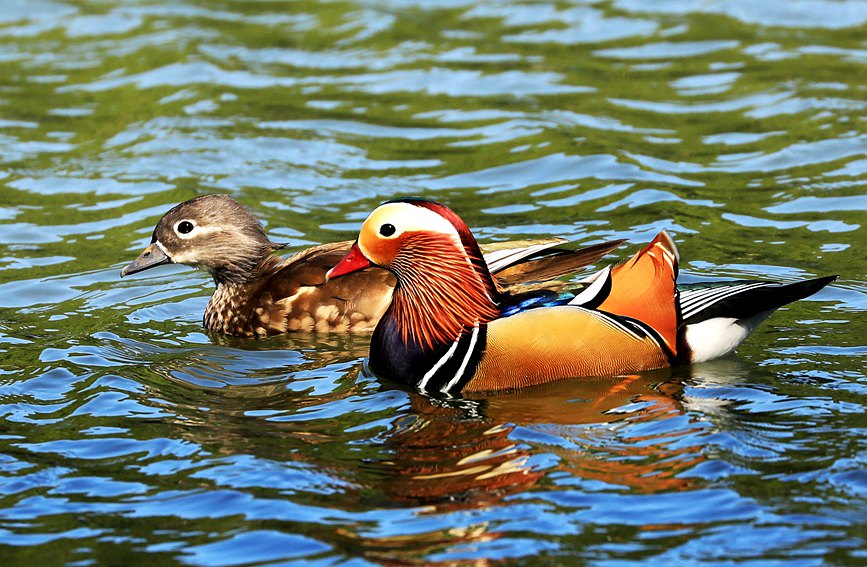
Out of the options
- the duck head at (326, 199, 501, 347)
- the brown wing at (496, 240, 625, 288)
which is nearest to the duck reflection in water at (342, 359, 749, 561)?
the duck head at (326, 199, 501, 347)

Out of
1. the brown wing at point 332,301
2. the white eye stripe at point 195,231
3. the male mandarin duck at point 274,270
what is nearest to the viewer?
the male mandarin duck at point 274,270

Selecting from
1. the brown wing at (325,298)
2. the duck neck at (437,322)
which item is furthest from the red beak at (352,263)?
the brown wing at (325,298)

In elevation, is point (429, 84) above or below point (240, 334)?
above

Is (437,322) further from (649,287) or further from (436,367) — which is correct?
(649,287)

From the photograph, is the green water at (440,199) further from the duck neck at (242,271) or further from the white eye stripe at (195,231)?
the white eye stripe at (195,231)

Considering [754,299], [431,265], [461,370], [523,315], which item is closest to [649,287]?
[754,299]

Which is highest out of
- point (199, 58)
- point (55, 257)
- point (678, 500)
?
point (199, 58)

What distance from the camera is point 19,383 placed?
870cm

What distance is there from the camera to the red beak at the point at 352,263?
8625mm

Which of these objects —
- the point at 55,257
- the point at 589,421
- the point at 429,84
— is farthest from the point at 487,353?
the point at 429,84

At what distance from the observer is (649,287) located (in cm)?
813

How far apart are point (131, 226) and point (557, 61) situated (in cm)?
606

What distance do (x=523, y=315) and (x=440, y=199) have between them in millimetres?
4651

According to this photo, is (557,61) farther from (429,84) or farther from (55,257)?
(55,257)
